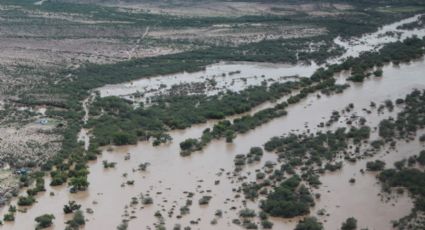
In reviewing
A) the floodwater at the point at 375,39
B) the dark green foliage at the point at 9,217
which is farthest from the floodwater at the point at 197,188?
the floodwater at the point at 375,39

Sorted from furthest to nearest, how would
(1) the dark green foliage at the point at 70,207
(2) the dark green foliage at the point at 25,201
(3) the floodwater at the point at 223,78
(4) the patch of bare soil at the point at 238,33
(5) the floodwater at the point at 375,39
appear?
(4) the patch of bare soil at the point at 238,33 < (5) the floodwater at the point at 375,39 < (3) the floodwater at the point at 223,78 < (2) the dark green foliage at the point at 25,201 < (1) the dark green foliage at the point at 70,207

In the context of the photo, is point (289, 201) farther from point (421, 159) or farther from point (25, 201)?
point (25, 201)

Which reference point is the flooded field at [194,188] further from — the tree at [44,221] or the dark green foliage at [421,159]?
the dark green foliage at [421,159]

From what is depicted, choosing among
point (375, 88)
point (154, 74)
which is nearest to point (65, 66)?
point (154, 74)

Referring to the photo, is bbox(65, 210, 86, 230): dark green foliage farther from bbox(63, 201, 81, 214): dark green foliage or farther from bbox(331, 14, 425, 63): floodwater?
bbox(331, 14, 425, 63): floodwater

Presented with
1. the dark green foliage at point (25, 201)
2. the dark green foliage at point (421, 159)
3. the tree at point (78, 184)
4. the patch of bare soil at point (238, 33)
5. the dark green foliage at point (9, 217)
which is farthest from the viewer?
the patch of bare soil at point (238, 33)

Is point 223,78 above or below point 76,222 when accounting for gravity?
above

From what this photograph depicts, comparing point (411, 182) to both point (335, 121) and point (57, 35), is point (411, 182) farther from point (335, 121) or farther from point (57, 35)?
point (57, 35)

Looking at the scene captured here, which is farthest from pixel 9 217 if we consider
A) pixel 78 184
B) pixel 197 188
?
pixel 197 188
